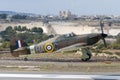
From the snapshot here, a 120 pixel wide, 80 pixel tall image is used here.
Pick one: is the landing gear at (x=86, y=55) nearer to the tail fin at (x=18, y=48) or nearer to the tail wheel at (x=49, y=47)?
the tail wheel at (x=49, y=47)

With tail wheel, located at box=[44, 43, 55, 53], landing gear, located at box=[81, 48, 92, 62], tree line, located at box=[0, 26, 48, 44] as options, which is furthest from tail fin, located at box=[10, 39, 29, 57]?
tree line, located at box=[0, 26, 48, 44]

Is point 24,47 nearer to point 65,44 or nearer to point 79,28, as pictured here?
point 65,44

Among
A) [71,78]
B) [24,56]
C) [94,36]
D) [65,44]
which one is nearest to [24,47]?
[24,56]

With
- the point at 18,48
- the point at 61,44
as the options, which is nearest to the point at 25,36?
the point at 18,48

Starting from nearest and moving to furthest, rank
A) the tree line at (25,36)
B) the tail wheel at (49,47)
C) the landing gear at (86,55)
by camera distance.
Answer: the landing gear at (86,55)
the tail wheel at (49,47)
the tree line at (25,36)

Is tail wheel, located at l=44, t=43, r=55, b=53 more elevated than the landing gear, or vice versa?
tail wheel, located at l=44, t=43, r=55, b=53

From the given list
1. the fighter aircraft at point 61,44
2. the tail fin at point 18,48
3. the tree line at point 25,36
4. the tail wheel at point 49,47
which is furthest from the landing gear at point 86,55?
the tree line at point 25,36

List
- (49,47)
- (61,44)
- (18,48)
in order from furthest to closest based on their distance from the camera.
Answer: (18,48), (61,44), (49,47)

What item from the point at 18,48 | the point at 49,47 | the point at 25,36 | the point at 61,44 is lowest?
the point at 25,36

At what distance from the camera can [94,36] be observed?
30.0 meters

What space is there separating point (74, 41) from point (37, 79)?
54.3 ft

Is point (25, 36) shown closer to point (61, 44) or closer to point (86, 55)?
point (61, 44)

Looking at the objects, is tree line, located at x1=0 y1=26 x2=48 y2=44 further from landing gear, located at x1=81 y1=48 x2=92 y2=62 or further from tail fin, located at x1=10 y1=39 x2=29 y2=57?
landing gear, located at x1=81 y1=48 x2=92 y2=62

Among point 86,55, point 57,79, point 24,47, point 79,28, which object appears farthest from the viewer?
point 79,28
